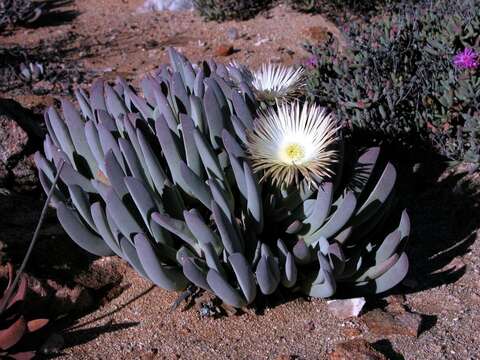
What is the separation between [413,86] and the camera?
14.0 feet

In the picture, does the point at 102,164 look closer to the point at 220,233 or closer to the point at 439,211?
the point at 220,233

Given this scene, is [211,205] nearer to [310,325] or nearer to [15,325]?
[310,325]

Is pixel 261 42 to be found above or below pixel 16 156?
below

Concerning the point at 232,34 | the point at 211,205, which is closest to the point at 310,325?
the point at 211,205

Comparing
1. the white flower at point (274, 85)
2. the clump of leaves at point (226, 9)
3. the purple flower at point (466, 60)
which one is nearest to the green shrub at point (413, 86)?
the purple flower at point (466, 60)

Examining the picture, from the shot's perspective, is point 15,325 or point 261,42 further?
point 261,42

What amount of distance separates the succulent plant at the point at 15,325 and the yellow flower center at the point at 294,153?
3.79 feet

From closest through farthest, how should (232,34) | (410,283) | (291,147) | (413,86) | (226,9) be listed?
(291,147) → (410,283) → (413,86) → (232,34) → (226,9)

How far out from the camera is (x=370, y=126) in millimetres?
4199

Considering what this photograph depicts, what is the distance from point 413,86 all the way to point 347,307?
1.79 m

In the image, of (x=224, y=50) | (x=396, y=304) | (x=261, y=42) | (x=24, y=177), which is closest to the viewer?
(x=396, y=304)

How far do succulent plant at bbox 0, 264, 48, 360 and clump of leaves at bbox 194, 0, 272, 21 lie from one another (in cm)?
542

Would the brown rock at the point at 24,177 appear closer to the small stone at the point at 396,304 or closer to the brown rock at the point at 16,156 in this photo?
the brown rock at the point at 16,156

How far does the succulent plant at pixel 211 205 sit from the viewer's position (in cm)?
272
